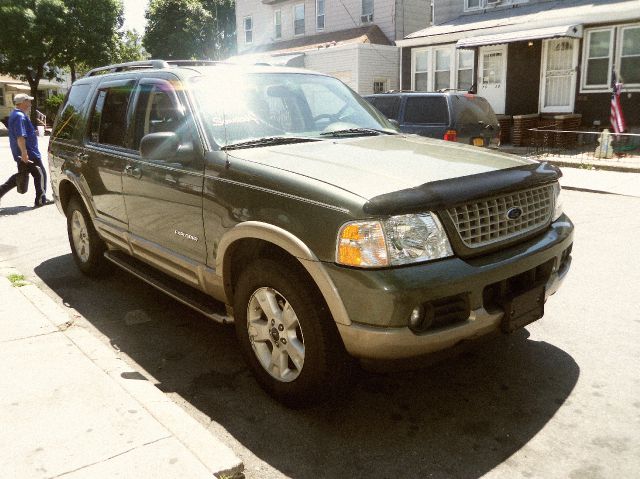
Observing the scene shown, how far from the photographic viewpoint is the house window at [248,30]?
32781 mm

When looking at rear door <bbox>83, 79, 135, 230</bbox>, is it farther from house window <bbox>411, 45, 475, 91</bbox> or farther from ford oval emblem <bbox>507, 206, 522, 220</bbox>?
house window <bbox>411, 45, 475, 91</bbox>

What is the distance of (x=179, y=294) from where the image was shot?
159 inches

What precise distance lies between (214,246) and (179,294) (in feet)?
2.04

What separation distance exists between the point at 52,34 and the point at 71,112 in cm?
4036

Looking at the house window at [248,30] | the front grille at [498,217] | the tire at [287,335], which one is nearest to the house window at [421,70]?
the house window at [248,30]

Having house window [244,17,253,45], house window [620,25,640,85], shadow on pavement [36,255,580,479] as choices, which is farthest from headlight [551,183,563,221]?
house window [244,17,253,45]

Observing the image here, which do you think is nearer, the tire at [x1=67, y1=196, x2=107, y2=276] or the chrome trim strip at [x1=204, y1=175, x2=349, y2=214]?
the chrome trim strip at [x1=204, y1=175, x2=349, y2=214]

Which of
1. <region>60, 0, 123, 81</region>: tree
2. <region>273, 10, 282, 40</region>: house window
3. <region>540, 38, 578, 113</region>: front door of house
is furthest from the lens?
<region>60, 0, 123, 81</region>: tree

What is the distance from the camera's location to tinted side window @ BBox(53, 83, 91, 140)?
5750mm

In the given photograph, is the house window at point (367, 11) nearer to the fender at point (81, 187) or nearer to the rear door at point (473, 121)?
the rear door at point (473, 121)

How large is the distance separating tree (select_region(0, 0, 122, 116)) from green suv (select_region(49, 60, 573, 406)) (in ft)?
135

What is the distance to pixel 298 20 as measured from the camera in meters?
29.4

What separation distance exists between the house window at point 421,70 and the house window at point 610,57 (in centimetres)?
614

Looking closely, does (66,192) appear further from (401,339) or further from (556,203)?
(556,203)
